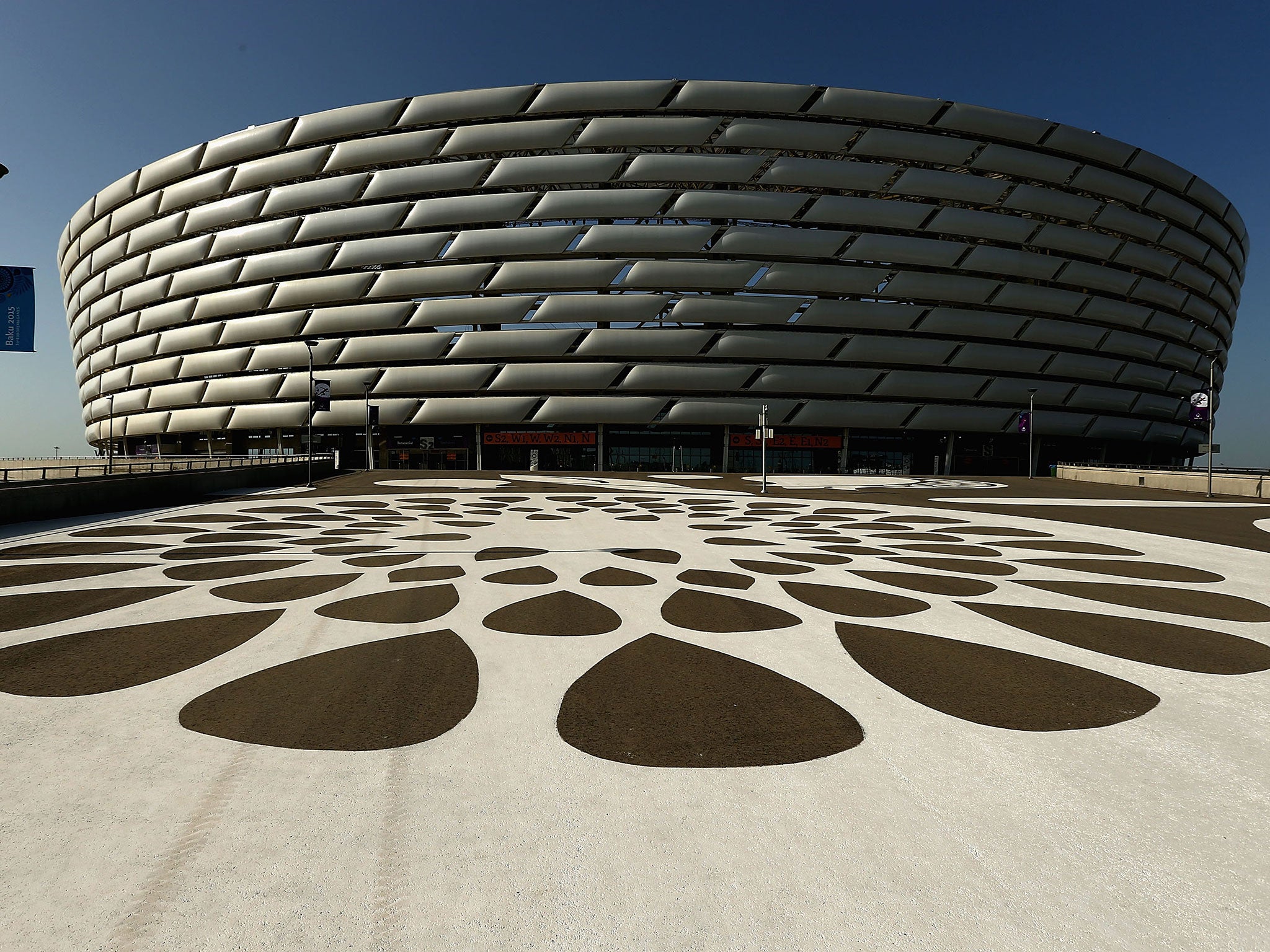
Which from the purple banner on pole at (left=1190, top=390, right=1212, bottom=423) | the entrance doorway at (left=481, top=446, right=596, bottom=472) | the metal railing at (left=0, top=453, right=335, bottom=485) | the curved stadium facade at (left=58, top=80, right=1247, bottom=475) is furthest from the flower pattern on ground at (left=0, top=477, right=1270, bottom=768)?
the entrance doorway at (left=481, top=446, right=596, bottom=472)

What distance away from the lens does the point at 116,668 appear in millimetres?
5348

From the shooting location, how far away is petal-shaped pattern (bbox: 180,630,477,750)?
4102 millimetres

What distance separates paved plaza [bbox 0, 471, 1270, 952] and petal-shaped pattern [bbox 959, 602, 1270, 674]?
59 mm

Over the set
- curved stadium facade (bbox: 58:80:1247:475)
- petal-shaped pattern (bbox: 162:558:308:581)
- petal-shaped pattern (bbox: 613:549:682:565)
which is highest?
curved stadium facade (bbox: 58:80:1247:475)

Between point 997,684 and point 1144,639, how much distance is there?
2925mm

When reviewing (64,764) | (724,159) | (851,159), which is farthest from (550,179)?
(64,764)

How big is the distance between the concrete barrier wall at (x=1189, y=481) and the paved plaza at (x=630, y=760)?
27869mm

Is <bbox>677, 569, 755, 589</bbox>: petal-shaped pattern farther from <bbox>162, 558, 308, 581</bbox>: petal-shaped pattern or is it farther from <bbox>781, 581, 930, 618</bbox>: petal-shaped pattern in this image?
<bbox>162, 558, 308, 581</bbox>: petal-shaped pattern

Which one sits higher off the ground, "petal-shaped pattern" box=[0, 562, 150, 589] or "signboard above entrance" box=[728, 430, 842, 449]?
"signboard above entrance" box=[728, 430, 842, 449]

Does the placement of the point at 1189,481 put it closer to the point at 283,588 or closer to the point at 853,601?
the point at 853,601

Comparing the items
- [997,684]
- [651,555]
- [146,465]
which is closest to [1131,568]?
[997,684]

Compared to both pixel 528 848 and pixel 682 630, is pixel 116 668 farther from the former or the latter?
pixel 682 630

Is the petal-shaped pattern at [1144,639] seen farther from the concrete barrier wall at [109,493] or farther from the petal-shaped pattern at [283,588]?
the concrete barrier wall at [109,493]

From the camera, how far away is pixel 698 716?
4484 millimetres
